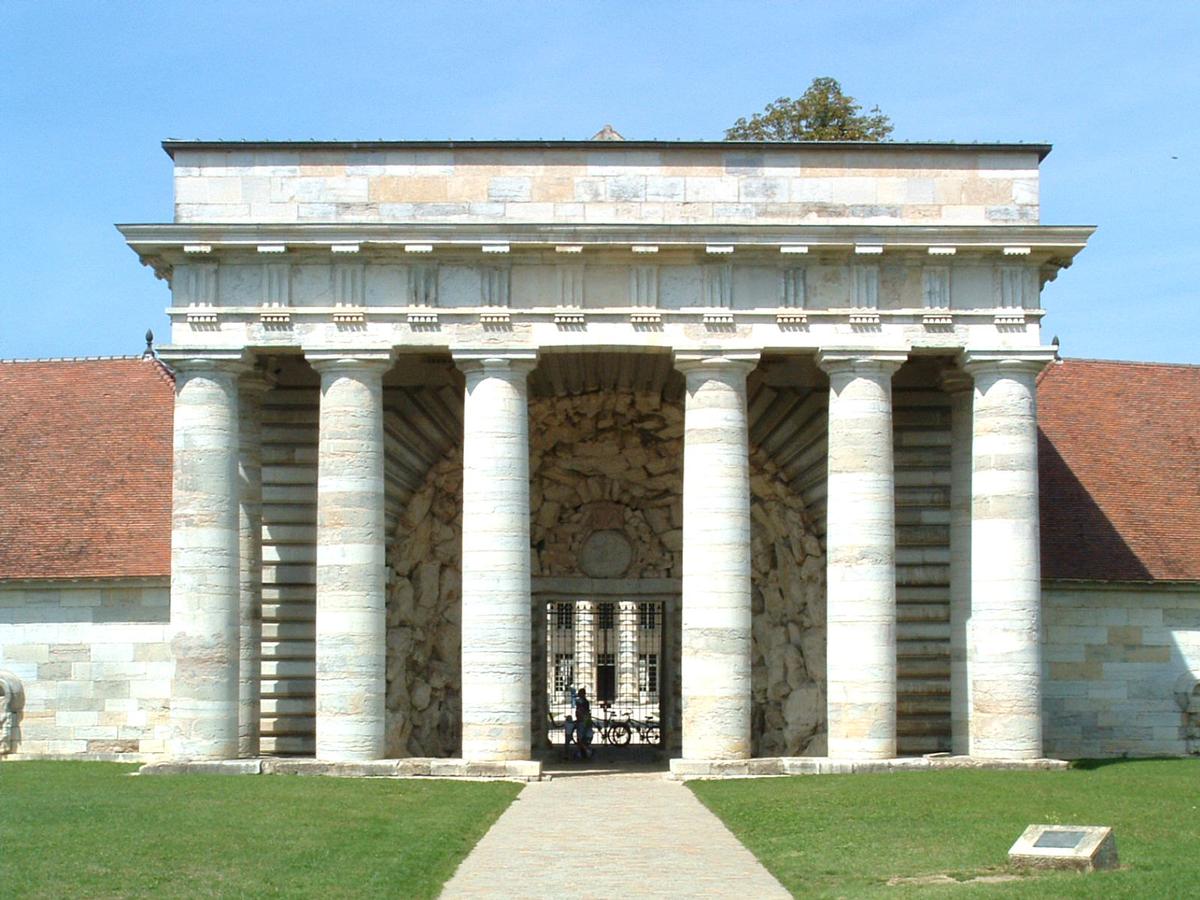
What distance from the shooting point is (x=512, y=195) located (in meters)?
32.5

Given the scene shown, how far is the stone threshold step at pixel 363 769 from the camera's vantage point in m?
30.9

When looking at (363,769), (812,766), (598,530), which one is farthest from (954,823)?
(598,530)

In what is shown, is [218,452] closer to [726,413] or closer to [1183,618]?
[726,413]

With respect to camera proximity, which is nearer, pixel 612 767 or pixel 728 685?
pixel 728 685

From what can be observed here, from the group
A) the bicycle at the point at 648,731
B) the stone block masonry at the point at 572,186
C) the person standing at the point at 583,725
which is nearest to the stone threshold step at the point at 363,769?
the person standing at the point at 583,725

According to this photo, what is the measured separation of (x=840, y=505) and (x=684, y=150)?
638cm

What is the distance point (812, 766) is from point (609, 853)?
1055 cm

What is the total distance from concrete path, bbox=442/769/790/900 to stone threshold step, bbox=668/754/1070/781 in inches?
78.8

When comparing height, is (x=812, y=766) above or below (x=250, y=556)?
below

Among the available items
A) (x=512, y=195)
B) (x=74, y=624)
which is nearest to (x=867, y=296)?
(x=512, y=195)

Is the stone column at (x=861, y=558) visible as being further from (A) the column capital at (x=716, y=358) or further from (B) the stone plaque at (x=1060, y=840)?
(B) the stone plaque at (x=1060, y=840)

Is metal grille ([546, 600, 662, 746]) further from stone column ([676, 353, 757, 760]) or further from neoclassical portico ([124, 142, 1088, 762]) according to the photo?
neoclassical portico ([124, 142, 1088, 762])

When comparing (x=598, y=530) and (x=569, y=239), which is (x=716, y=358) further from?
(x=598, y=530)

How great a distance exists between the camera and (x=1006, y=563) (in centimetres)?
3212
